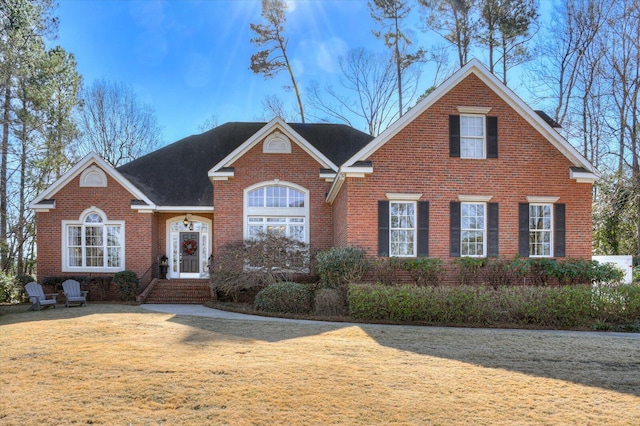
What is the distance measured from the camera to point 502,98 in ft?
47.8

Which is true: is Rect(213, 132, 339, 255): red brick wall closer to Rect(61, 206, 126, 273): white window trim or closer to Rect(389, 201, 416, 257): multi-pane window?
Rect(61, 206, 126, 273): white window trim

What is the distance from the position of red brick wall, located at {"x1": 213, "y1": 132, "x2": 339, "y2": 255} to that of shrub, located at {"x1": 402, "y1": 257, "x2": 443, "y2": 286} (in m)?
4.83

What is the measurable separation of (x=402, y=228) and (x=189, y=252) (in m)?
9.99

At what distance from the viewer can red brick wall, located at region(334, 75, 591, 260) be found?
1415 centimetres

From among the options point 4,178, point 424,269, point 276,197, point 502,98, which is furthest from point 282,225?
point 4,178

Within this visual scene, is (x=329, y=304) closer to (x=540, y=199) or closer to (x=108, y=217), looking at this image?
(x=540, y=199)

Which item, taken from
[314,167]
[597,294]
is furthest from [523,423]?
[314,167]

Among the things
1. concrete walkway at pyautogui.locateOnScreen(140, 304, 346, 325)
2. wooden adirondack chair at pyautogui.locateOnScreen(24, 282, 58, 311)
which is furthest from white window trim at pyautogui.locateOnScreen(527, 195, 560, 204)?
wooden adirondack chair at pyautogui.locateOnScreen(24, 282, 58, 311)

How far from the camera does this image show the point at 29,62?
20.5m

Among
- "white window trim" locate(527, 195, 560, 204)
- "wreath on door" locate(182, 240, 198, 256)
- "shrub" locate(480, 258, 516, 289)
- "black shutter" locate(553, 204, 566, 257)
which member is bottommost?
"shrub" locate(480, 258, 516, 289)

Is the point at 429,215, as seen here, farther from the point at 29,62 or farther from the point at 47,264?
the point at 29,62

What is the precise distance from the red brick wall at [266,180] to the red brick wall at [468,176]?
125 inches

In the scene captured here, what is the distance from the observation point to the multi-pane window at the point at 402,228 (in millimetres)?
14102

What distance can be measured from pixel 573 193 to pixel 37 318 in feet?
55.8
